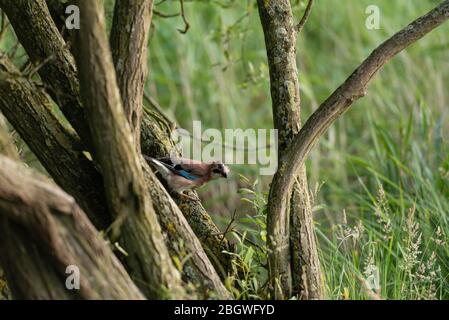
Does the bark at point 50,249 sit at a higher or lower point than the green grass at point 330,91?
lower

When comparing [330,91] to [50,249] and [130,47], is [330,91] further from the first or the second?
[50,249]

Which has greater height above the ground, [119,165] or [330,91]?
[330,91]

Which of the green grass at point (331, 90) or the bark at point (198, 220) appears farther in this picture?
the green grass at point (331, 90)

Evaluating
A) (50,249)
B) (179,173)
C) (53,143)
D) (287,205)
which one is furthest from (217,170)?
(50,249)

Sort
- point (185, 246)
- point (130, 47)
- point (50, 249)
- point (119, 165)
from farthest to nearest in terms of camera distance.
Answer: point (185, 246)
point (130, 47)
point (119, 165)
point (50, 249)

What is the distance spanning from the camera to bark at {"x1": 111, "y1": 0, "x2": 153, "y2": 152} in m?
3.16

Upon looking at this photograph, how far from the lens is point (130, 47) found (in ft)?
10.5

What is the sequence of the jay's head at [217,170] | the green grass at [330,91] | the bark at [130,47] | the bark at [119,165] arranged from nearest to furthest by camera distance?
the bark at [119,165], the bark at [130,47], the jay's head at [217,170], the green grass at [330,91]

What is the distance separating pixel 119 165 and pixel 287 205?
83 centimetres

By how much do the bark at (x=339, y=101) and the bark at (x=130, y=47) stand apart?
67 cm

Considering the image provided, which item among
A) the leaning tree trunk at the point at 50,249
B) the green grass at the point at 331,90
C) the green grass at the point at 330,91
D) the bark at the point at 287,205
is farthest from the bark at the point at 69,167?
the green grass at the point at 331,90

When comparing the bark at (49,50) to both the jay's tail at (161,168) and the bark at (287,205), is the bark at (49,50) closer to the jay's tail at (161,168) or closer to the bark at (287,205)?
the jay's tail at (161,168)

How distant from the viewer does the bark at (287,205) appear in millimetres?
3527

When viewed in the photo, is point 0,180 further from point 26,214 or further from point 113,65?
point 113,65
